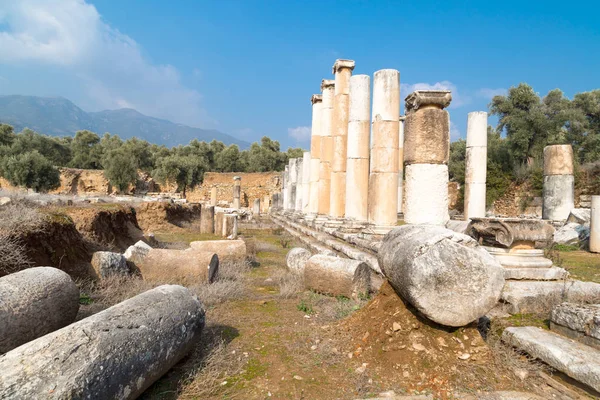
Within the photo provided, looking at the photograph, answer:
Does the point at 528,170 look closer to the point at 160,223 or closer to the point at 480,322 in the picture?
the point at 160,223

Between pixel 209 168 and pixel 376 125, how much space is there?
37891 mm

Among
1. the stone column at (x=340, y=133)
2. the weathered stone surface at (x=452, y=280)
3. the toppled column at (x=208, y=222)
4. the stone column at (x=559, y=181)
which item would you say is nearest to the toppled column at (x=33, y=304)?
the weathered stone surface at (x=452, y=280)

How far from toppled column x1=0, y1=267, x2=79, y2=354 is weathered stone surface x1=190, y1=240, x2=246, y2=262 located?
14.4 feet

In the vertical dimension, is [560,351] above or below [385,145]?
below

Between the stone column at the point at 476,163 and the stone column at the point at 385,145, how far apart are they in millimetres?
6881

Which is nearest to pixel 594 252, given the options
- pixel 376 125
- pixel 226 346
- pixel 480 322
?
pixel 376 125

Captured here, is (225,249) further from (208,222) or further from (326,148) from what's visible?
(326,148)

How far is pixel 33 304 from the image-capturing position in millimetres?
3518

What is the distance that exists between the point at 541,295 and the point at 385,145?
6.10 meters

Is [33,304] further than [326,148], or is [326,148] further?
[326,148]

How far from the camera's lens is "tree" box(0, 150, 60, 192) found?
2777 cm

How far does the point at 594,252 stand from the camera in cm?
1064

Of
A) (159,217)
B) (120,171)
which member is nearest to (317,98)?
(159,217)

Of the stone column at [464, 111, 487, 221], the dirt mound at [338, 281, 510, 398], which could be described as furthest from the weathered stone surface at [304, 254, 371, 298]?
the stone column at [464, 111, 487, 221]
